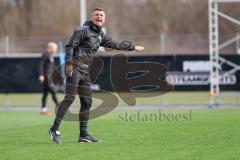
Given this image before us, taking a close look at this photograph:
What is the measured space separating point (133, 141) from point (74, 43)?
2.03m

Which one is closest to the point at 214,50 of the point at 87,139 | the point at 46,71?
the point at 46,71

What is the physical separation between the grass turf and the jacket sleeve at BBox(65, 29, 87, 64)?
1.52 metres

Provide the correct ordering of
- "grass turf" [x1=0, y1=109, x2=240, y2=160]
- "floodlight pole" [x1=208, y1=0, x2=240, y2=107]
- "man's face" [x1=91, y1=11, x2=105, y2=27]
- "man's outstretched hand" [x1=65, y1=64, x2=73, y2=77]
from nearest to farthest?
"grass turf" [x1=0, y1=109, x2=240, y2=160], "man's outstretched hand" [x1=65, y1=64, x2=73, y2=77], "man's face" [x1=91, y1=11, x2=105, y2=27], "floodlight pole" [x1=208, y1=0, x2=240, y2=107]

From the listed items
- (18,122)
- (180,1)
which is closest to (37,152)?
(18,122)

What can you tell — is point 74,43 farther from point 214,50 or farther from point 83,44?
point 214,50

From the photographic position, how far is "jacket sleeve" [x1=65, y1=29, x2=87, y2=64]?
1309 centimetres

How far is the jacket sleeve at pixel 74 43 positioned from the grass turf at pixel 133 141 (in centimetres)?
152

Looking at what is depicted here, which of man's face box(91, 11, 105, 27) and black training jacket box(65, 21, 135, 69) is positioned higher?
man's face box(91, 11, 105, 27)

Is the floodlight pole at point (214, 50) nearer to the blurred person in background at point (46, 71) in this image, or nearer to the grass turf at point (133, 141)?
the blurred person in background at point (46, 71)

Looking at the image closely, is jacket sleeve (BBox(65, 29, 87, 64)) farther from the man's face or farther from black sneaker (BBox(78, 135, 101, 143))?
black sneaker (BBox(78, 135, 101, 143))

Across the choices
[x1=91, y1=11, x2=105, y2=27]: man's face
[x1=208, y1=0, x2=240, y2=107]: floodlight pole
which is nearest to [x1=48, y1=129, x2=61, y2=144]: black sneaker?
[x1=91, y1=11, x2=105, y2=27]: man's face

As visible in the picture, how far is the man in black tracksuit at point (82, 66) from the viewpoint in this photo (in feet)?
43.4

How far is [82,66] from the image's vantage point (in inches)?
530

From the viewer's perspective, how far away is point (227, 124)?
17000mm
